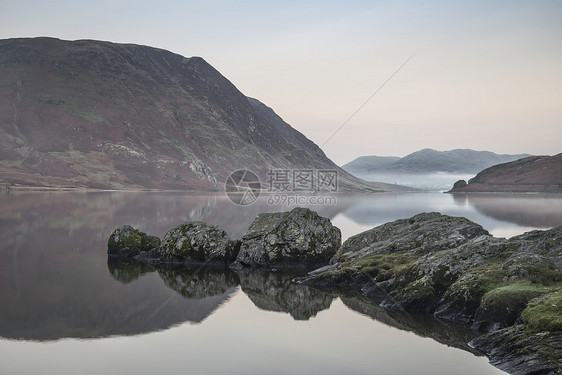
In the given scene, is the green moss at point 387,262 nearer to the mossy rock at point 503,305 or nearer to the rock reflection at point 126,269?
the mossy rock at point 503,305

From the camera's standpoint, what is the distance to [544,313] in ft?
46.8

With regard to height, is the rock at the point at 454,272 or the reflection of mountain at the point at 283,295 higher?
the rock at the point at 454,272

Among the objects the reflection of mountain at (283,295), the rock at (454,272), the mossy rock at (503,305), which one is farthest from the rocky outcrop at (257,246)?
the mossy rock at (503,305)

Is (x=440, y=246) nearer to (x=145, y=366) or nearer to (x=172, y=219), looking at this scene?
(x=145, y=366)

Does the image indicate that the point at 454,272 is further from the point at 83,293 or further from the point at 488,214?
the point at 488,214

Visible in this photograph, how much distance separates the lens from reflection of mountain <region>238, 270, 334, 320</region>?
20.3m

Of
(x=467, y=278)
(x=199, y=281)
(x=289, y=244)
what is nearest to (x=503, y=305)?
(x=467, y=278)

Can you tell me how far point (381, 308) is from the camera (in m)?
20.2

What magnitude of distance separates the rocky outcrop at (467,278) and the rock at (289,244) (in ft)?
4.40

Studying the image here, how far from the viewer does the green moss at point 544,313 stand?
13.5 metres

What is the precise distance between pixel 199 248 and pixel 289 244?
5.82 meters

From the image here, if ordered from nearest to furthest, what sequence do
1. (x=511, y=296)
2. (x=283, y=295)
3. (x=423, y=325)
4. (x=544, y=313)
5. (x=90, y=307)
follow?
1. (x=544, y=313)
2. (x=511, y=296)
3. (x=423, y=325)
4. (x=90, y=307)
5. (x=283, y=295)

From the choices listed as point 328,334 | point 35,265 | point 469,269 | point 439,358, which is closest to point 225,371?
point 328,334

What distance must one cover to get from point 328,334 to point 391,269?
752 centimetres
